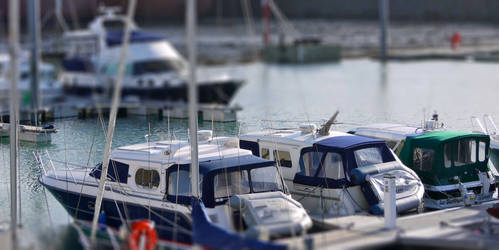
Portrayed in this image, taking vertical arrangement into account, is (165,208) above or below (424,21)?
below

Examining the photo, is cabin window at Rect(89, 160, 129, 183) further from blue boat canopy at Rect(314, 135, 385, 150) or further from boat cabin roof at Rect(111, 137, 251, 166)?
blue boat canopy at Rect(314, 135, 385, 150)

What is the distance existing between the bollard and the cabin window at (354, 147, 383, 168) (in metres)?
2.02

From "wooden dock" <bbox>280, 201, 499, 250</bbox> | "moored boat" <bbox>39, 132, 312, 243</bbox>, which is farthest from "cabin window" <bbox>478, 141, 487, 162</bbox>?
"moored boat" <bbox>39, 132, 312, 243</bbox>

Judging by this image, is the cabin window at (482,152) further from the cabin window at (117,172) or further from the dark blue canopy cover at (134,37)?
the dark blue canopy cover at (134,37)

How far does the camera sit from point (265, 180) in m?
11.9

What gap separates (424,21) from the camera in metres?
85.1

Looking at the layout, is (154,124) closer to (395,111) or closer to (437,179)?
(395,111)

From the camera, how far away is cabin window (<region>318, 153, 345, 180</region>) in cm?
1262

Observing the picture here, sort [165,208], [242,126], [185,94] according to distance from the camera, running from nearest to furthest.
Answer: [165,208], [242,126], [185,94]

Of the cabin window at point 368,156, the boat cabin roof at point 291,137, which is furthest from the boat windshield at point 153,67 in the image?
the cabin window at point 368,156

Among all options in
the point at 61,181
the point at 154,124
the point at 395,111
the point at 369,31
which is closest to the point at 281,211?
the point at 61,181

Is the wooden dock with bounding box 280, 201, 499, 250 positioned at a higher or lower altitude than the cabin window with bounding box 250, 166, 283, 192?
lower

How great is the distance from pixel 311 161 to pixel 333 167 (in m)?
0.44

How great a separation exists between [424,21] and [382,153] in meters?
74.5
